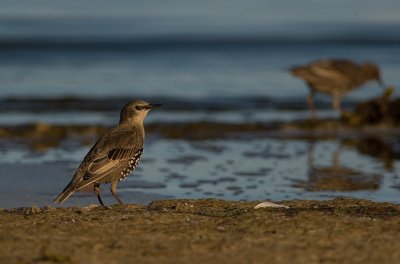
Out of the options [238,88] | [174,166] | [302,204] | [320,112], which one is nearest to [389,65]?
[238,88]

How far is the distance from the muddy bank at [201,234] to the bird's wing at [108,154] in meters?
0.97

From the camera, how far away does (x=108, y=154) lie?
9656mm

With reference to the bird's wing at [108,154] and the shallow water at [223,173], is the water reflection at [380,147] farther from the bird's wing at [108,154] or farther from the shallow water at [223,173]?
the bird's wing at [108,154]

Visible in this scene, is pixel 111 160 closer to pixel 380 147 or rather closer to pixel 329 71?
pixel 380 147

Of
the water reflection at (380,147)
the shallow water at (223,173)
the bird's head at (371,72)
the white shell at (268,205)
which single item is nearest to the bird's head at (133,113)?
the shallow water at (223,173)

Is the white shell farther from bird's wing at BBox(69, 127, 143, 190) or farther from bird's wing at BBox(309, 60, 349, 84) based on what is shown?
bird's wing at BBox(309, 60, 349, 84)

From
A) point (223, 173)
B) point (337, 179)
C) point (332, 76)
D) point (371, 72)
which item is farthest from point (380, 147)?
point (371, 72)

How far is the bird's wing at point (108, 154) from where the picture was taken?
934cm

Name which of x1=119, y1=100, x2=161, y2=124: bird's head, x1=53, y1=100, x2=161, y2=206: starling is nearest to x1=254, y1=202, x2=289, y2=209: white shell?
x1=53, y1=100, x2=161, y2=206: starling

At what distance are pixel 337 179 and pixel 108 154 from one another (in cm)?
312

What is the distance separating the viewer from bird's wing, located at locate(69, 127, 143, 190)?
934 cm

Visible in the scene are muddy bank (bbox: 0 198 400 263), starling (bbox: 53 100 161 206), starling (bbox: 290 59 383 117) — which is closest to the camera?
muddy bank (bbox: 0 198 400 263)

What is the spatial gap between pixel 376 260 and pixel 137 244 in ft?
5.31

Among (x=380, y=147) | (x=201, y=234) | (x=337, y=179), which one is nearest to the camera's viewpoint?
(x=201, y=234)
